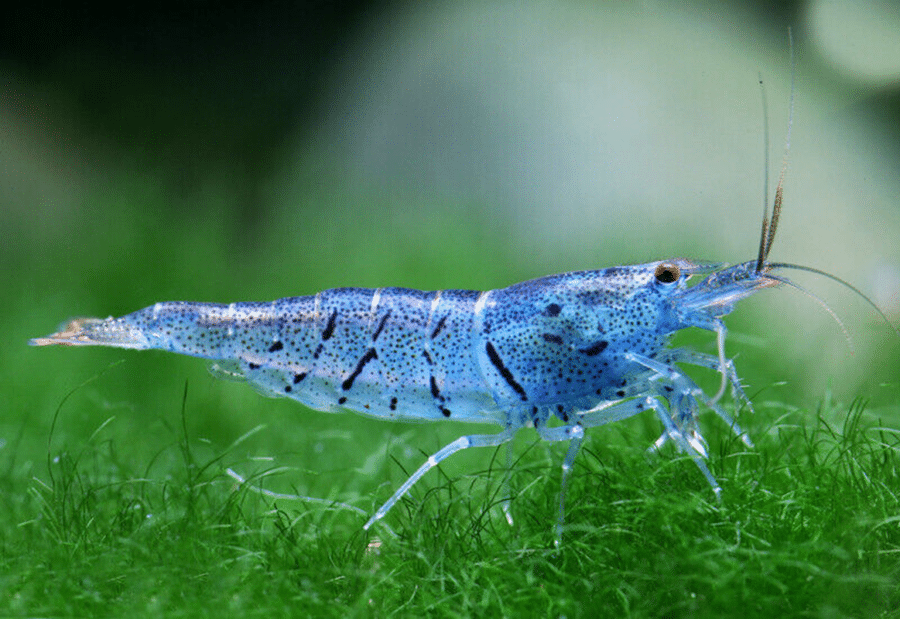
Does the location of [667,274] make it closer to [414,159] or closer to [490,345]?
[490,345]

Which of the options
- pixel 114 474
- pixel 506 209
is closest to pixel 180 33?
pixel 506 209

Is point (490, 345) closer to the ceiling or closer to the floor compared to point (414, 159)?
closer to the floor

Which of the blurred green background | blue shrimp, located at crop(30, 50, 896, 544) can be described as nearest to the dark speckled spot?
blue shrimp, located at crop(30, 50, 896, 544)

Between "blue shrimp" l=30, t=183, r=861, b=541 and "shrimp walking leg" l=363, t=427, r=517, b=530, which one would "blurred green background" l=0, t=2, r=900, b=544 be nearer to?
"blue shrimp" l=30, t=183, r=861, b=541

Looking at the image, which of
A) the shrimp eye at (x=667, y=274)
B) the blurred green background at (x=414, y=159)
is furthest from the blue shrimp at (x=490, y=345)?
the blurred green background at (x=414, y=159)

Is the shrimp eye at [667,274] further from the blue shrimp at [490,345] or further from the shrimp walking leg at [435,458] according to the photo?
the shrimp walking leg at [435,458]

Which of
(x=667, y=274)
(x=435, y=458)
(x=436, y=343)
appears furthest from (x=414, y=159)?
(x=435, y=458)

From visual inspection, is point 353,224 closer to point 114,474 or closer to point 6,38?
point 6,38
